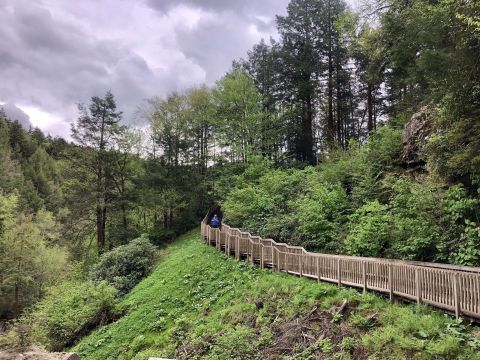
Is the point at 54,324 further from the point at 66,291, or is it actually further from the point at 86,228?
the point at 86,228

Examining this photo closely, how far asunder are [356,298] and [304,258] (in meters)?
3.01

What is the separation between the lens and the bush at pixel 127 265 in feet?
67.8

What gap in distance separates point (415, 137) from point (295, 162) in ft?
54.8

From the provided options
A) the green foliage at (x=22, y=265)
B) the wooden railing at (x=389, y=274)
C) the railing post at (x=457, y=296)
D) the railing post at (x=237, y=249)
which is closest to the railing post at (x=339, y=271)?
the wooden railing at (x=389, y=274)

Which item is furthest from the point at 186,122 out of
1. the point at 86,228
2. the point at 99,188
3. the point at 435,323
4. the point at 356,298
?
the point at 435,323

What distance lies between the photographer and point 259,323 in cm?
1081

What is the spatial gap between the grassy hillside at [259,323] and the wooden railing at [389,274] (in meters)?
0.32

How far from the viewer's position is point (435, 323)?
7383 mm

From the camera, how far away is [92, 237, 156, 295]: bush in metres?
20.7

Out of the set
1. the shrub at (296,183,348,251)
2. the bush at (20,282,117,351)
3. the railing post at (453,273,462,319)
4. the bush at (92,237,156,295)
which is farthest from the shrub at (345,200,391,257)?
the bush at (92,237,156,295)

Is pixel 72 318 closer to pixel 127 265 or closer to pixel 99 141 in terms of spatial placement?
pixel 127 265

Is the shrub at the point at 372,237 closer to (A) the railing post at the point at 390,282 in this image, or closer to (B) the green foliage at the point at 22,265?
(A) the railing post at the point at 390,282

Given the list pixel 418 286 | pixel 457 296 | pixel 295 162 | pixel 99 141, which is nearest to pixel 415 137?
pixel 418 286

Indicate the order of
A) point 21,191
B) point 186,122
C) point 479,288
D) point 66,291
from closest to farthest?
point 479,288 → point 66,291 → point 186,122 → point 21,191
